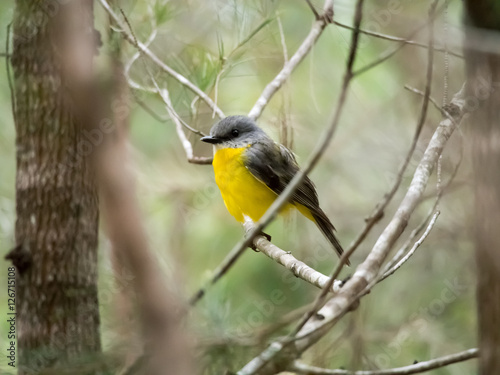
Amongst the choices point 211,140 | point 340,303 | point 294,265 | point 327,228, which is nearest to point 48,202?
point 294,265

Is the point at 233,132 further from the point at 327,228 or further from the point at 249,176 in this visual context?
the point at 327,228

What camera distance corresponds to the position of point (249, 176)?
4285 millimetres

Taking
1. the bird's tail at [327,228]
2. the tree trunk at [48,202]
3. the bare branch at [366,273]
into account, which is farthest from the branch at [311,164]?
the bird's tail at [327,228]

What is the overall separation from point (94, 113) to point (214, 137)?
2.89 m

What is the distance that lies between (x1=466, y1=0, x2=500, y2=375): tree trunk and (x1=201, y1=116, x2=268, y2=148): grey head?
211 centimetres

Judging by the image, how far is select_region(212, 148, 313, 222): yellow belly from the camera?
4215 millimetres

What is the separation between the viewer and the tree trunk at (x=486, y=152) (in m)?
1.98

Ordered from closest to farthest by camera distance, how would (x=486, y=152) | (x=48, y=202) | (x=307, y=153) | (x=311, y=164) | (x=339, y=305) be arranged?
(x=311, y=164) < (x=339, y=305) < (x=486, y=152) < (x=48, y=202) < (x=307, y=153)

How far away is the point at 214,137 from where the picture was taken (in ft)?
13.9

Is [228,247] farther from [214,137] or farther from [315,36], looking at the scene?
[315,36]

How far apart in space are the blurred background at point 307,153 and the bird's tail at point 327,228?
14.5 inches

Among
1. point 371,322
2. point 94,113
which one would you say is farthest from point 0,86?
point 94,113

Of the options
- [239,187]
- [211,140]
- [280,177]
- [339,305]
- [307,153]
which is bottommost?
[339,305]

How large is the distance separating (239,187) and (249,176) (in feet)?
0.37
